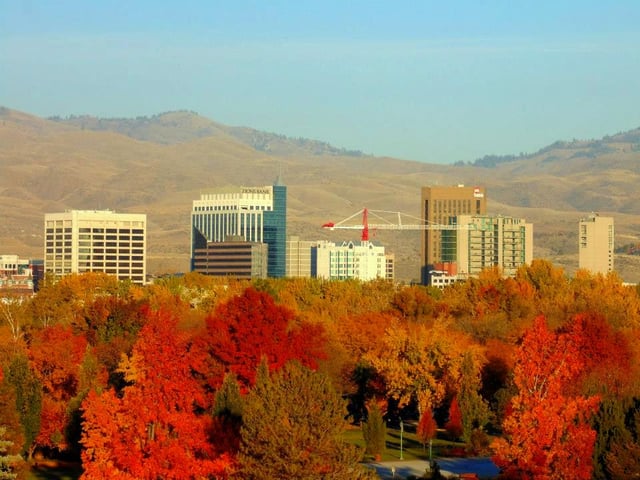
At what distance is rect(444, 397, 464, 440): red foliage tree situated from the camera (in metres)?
74.8

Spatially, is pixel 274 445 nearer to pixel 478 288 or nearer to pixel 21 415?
pixel 21 415

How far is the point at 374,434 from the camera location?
224 ft

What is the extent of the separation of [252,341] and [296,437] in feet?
102

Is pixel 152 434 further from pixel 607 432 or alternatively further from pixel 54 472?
pixel 607 432

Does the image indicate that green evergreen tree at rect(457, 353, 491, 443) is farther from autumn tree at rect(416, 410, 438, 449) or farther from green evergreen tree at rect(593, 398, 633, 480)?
green evergreen tree at rect(593, 398, 633, 480)

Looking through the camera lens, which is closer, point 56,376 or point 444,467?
point 444,467

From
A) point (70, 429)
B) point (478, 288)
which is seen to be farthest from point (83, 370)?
point (478, 288)

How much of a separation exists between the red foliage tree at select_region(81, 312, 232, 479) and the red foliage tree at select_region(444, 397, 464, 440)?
17085 mm

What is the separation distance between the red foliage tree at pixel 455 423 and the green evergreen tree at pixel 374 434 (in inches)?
263

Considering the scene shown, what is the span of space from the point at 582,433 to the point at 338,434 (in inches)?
406

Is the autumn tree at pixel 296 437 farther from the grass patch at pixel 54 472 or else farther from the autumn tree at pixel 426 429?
the autumn tree at pixel 426 429

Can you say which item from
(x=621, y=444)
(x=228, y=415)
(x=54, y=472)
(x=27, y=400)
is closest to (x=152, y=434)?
(x=228, y=415)

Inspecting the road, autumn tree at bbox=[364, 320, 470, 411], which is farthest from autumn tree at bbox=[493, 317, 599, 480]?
autumn tree at bbox=[364, 320, 470, 411]

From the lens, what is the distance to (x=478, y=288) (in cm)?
13700
